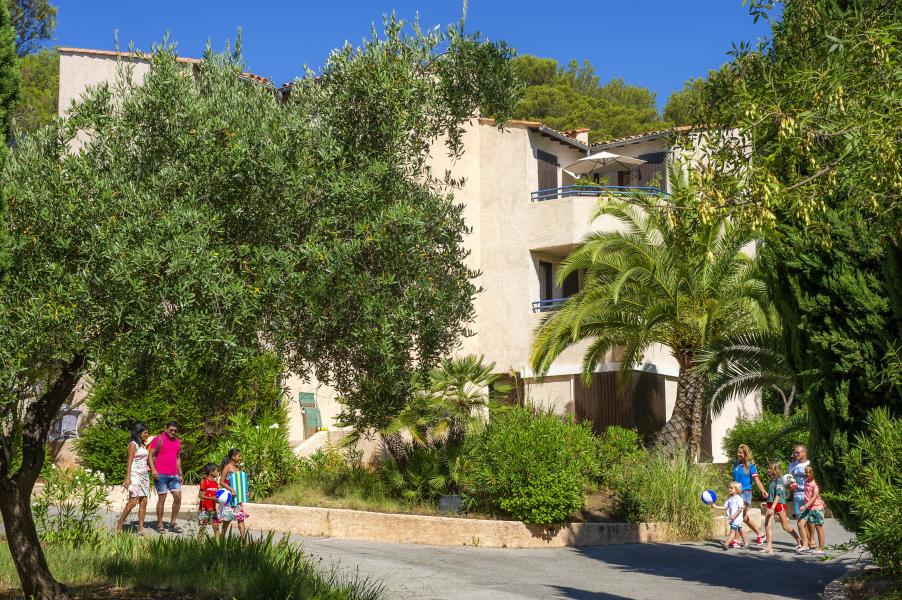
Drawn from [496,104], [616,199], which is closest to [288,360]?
[496,104]

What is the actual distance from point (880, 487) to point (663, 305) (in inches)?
482

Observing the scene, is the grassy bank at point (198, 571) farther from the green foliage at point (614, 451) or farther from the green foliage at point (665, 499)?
the green foliage at point (614, 451)

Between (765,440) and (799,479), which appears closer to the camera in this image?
(799,479)

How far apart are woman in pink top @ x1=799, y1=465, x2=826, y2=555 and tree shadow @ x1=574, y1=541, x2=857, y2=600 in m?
0.36

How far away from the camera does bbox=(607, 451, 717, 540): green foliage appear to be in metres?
18.3

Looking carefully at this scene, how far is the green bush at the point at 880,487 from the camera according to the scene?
994 centimetres

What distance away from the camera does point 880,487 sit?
10195 mm

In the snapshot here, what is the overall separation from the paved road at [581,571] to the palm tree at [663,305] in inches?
215

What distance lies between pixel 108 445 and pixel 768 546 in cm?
1283

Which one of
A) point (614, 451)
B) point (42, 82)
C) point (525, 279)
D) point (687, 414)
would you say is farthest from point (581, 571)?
point (42, 82)

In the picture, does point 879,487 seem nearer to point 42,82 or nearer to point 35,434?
point 35,434

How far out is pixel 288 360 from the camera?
950 centimetres

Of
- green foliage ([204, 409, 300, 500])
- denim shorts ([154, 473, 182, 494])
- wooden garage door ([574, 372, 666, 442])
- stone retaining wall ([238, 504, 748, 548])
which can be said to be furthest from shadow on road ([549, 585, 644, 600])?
wooden garage door ([574, 372, 666, 442])

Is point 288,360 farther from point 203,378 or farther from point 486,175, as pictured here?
point 486,175
